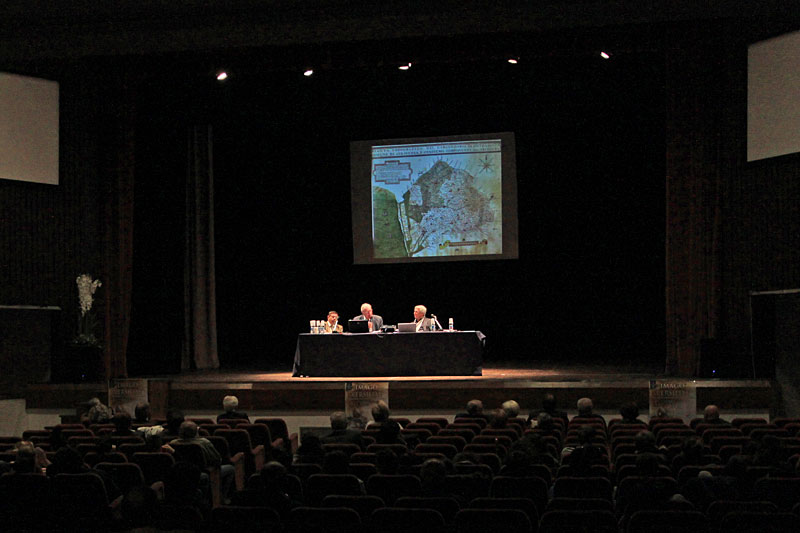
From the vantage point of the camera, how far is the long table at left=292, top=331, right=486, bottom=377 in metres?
11.7

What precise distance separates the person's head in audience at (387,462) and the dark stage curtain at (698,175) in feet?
23.7

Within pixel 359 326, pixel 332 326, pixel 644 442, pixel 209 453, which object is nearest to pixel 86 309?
pixel 332 326

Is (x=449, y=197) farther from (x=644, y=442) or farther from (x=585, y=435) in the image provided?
(x=644, y=442)

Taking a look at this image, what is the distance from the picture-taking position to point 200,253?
51.3 ft

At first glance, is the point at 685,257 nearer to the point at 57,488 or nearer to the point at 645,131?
the point at 645,131

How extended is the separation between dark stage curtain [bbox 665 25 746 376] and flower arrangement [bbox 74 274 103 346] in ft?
26.5

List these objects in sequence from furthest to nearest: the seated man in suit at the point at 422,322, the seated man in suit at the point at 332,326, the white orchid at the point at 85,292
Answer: the white orchid at the point at 85,292
the seated man in suit at the point at 332,326
the seated man in suit at the point at 422,322

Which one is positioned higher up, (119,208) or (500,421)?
(119,208)

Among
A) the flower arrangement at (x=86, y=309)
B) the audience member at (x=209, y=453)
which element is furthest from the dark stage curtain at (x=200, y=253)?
the audience member at (x=209, y=453)

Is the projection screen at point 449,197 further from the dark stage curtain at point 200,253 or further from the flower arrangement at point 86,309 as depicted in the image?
the flower arrangement at point 86,309

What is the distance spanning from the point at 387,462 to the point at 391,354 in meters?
6.20

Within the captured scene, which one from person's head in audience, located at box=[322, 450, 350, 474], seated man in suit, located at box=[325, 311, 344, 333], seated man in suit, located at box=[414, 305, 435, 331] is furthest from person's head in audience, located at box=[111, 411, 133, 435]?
seated man in suit, located at box=[414, 305, 435, 331]

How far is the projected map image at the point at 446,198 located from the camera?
1363 cm

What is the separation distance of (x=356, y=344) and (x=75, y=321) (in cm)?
437
